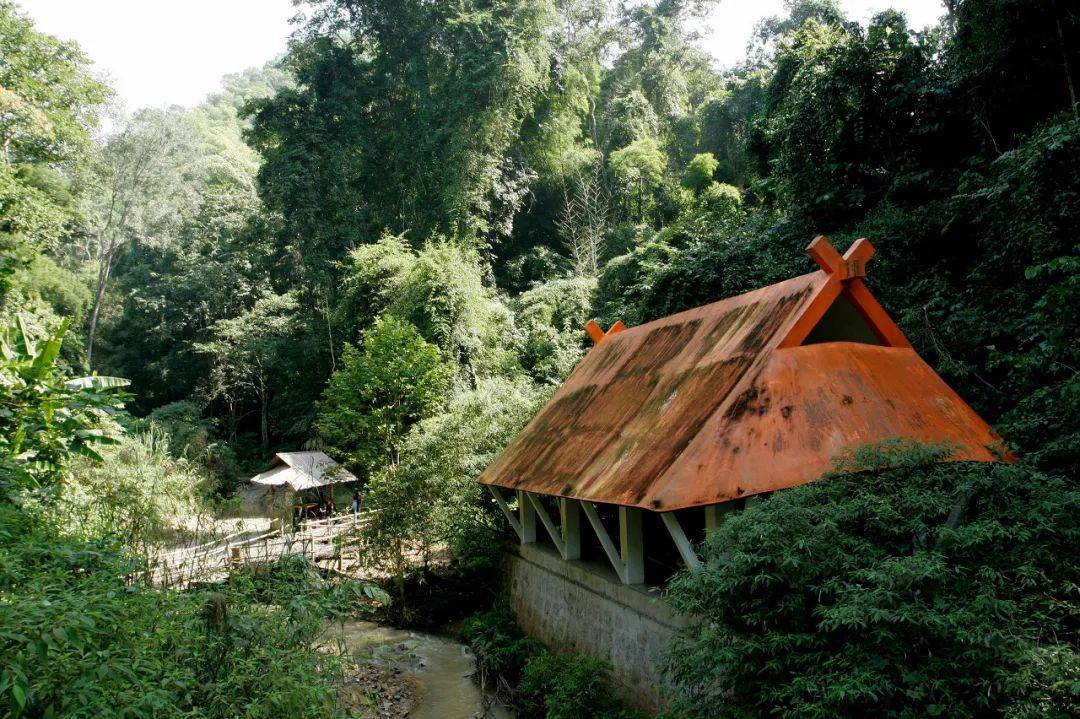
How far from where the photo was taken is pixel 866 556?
4.86 metres

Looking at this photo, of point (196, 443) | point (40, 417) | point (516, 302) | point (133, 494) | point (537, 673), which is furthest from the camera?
point (516, 302)

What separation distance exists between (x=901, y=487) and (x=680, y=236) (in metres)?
15.0

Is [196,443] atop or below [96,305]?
below

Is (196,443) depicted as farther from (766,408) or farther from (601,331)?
(766,408)

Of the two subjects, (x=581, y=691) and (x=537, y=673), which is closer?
(x=581, y=691)

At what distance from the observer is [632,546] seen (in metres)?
8.68

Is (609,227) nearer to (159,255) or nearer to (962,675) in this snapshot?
(159,255)

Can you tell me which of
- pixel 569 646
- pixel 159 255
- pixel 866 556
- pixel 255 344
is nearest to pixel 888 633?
pixel 866 556

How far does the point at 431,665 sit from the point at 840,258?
9746 millimetres

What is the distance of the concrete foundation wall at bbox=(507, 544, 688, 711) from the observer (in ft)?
25.3

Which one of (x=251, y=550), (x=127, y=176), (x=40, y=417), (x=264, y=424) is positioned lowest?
(x=251, y=550)

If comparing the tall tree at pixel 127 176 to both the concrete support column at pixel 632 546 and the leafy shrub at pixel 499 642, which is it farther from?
the concrete support column at pixel 632 546

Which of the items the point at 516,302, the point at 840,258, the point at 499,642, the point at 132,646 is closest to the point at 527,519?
the point at 499,642

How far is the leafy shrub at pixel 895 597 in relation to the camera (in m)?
4.00
